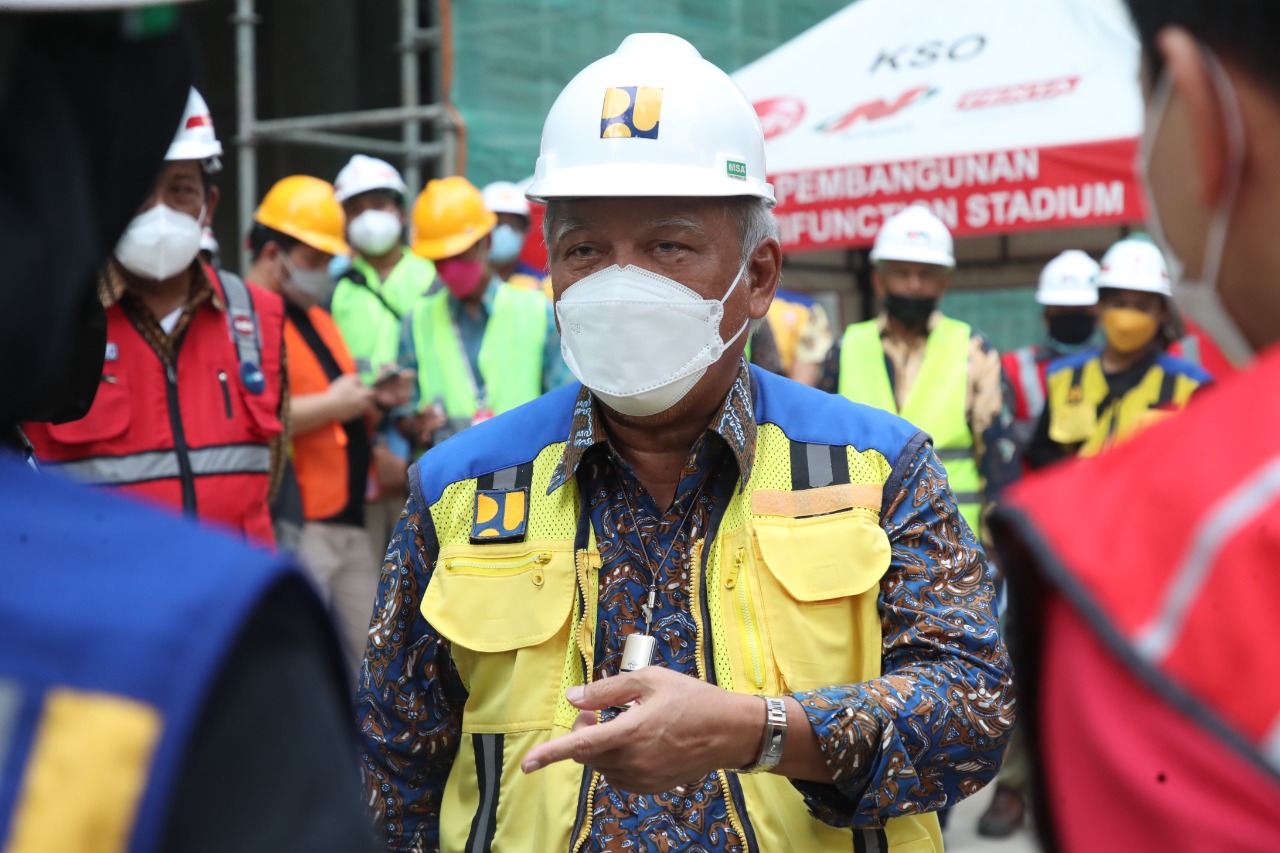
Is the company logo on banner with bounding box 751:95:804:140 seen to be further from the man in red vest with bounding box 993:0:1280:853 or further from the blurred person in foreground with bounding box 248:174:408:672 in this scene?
the man in red vest with bounding box 993:0:1280:853

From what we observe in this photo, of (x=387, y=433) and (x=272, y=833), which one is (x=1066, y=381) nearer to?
(x=387, y=433)

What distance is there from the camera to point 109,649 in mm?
839

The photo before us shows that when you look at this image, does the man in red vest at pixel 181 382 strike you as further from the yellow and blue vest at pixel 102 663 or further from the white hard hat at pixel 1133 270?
Result: the white hard hat at pixel 1133 270

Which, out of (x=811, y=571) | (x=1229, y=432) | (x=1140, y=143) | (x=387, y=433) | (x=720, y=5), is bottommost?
(x=387, y=433)

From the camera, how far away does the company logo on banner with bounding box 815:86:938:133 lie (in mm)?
10047

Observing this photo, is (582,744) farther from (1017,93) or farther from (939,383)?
(1017,93)

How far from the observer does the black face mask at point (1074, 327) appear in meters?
9.44

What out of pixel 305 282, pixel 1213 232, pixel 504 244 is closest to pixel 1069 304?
pixel 504 244

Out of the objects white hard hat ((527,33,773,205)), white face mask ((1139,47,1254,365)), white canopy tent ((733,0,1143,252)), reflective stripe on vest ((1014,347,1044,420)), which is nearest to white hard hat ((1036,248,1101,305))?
white canopy tent ((733,0,1143,252))

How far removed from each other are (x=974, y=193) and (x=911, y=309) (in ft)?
7.95

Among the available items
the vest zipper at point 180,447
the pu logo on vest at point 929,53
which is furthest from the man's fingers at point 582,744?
the pu logo on vest at point 929,53

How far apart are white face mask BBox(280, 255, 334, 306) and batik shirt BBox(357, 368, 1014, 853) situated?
3.98 meters

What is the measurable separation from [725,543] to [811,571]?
15cm

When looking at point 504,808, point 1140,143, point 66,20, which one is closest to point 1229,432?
point 1140,143
